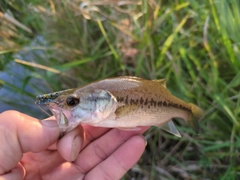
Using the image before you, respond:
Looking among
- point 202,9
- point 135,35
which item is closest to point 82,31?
point 135,35

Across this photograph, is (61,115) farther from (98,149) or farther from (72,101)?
(98,149)

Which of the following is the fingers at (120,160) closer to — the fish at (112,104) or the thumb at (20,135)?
the fish at (112,104)

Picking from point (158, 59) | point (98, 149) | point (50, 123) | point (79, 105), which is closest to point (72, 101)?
point (79, 105)

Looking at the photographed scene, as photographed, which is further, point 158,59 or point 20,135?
point 158,59

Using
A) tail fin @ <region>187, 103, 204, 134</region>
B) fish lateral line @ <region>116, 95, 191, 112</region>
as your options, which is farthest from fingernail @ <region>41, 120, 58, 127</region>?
tail fin @ <region>187, 103, 204, 134</region>

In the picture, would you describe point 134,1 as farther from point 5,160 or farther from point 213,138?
point 5,160

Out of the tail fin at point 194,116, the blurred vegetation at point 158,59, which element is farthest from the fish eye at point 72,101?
the blurred vegetation at point 158,59

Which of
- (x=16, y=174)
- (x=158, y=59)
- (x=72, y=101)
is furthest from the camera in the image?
(x=158, y=59)
